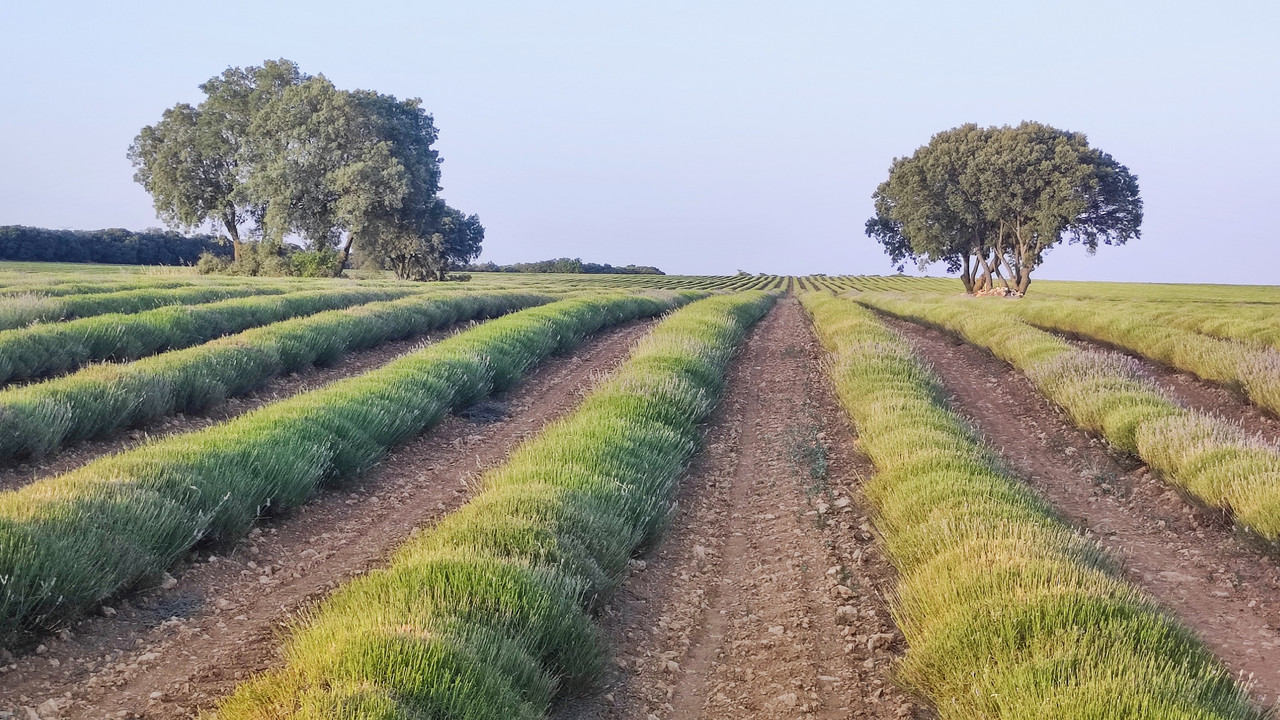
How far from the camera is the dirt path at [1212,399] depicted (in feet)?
32.8

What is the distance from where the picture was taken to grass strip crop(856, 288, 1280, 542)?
600 centimetres

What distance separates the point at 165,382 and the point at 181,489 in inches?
157

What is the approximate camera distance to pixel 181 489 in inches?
209

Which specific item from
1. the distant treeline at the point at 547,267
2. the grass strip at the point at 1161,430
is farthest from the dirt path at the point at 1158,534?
the distant treeline at the point at 547,267

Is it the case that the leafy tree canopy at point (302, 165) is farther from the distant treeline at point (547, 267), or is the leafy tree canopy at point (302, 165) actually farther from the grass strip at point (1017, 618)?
the distant treeline at point (547, 267)

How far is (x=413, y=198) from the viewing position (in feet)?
130

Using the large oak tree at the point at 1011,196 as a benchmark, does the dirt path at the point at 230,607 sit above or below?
below

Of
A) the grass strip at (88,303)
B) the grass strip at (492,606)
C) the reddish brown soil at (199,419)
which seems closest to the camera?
the grass strip at (492,606)

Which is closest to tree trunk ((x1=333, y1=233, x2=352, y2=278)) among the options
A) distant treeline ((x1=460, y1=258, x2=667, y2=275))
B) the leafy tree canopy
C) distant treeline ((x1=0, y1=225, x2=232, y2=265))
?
the leafy tree canopy

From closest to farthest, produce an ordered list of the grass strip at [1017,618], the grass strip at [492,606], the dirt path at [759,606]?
the grass strip at [492,606] < the grass strip at [1017,618] < the dirt path at [759,606]

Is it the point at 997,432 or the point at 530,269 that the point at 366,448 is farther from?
the point at 530,269

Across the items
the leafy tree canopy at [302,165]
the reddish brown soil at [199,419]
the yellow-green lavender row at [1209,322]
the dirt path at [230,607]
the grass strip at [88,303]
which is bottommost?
the dirt path at [230,607]

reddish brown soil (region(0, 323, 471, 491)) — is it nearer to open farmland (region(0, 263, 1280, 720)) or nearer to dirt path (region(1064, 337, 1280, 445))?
open farmland (region(0, 263, 1280, 720))

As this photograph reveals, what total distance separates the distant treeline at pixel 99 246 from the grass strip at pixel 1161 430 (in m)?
51.1
